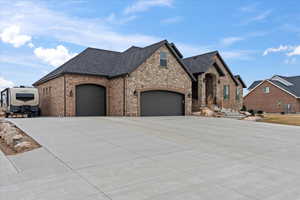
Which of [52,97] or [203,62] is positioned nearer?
[52,97]

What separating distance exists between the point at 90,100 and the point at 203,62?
44.1 feet

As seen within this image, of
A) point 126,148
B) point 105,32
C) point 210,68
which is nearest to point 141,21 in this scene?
point 105,32

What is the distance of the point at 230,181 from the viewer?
4422 millimetres

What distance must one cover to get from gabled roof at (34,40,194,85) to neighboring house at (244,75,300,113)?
80.6 ft

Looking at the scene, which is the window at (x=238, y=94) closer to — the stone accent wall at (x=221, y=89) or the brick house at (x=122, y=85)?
the stone accent wall at (x=221, y=89)

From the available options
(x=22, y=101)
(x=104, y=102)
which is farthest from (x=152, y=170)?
(x=22, y=101)

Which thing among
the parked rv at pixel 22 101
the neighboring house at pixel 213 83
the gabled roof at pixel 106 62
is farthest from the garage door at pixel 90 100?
the neighboring house at pixel 213 83

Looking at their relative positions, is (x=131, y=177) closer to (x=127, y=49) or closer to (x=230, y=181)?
(x=230, y=181)

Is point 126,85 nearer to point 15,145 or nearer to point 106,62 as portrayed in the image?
point 106,62

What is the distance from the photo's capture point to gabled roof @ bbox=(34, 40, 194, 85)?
62.0 feet

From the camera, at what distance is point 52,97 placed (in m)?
20.4

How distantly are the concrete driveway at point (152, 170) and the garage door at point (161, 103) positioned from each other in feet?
37.2

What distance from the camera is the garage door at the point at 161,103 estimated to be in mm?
19609

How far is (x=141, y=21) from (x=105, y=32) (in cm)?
466
